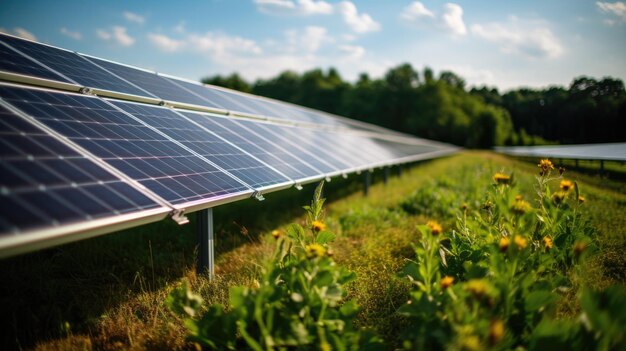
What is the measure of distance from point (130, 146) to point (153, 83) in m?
5.61

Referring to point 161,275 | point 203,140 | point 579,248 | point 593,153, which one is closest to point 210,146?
point 203,140

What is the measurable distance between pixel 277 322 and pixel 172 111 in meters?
6.15

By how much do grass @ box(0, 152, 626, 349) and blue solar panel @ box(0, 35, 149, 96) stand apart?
3435mm

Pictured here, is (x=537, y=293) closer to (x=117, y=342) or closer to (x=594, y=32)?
(x=117, y=342)

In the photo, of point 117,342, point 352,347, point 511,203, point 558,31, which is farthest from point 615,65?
point 117,342

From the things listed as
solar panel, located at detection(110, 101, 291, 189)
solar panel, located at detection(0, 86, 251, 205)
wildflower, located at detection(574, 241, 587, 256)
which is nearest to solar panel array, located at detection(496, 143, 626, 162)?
wildflower, located at detection(574, 241, 587, 256)

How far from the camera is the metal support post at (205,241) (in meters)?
4.86

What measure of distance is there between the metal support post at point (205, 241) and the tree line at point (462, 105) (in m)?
18.0

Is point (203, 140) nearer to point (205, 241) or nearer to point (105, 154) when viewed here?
point (205, 241)

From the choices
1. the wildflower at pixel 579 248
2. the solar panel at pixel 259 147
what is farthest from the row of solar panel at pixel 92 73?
the wildflower at pixel 579 248

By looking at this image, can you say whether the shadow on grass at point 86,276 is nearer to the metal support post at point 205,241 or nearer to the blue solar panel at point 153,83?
the metal support post at point 205,241

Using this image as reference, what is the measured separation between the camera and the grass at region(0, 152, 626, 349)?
3740 mm

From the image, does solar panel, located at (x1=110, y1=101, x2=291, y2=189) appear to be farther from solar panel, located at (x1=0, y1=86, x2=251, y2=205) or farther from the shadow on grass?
the shadow on grass

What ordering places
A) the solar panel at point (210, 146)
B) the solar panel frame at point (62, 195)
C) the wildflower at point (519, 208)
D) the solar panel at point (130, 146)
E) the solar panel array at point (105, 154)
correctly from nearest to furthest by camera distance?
1. the solar panel frame at point (62, 195)
2. the solar panel array at point (105, 154)
3. the wildflower at point (519, 208)
4. the solar panel at point (130, 146)
5. the solar panel at point (210, 146)
